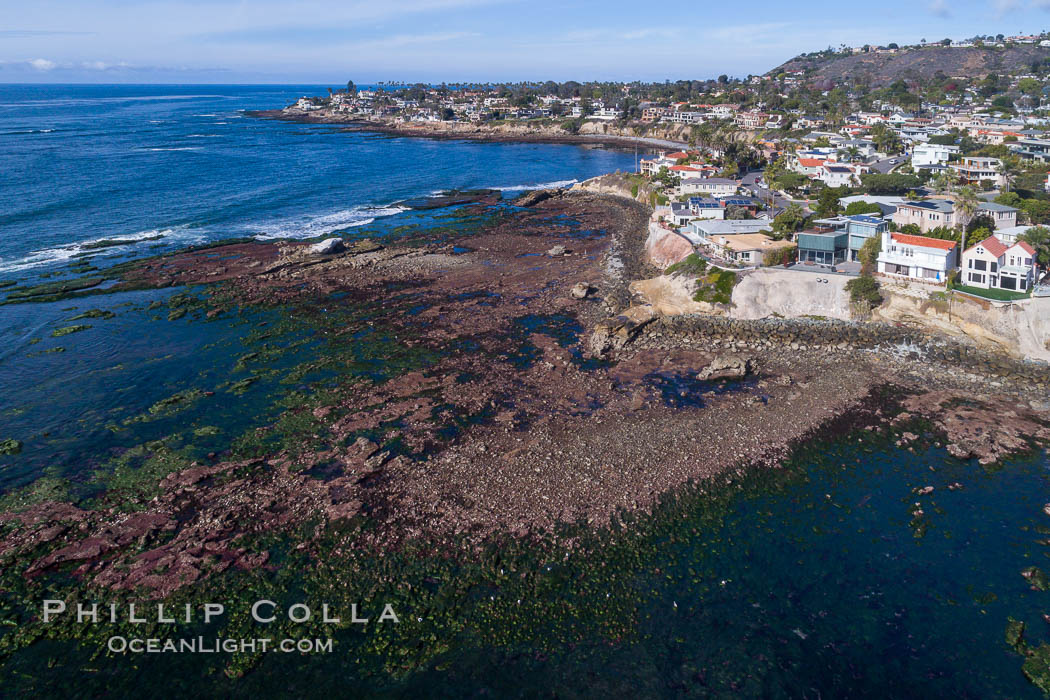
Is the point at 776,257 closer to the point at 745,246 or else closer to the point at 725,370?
the point at 745,246

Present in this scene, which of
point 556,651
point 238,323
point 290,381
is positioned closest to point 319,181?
point 238,323

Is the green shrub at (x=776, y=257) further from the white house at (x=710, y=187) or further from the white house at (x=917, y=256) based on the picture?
the white house at (x=710, y=187)

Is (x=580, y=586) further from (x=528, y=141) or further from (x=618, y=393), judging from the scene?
(x=528, y=141)

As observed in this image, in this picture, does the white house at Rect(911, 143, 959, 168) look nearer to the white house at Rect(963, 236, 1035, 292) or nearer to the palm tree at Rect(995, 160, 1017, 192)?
the palm tree at Rect(995, 160, 1017, 192)

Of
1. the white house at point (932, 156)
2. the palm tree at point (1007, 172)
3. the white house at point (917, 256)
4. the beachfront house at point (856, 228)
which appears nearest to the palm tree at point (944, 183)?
the palm tree at point (1007, 172)

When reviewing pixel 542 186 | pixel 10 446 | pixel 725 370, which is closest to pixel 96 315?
pixel 10 446

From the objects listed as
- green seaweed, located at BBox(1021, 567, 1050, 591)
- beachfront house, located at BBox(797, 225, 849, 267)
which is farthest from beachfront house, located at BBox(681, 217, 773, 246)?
green seaweed, located at BBox(1021, 567, 1050, 591)
